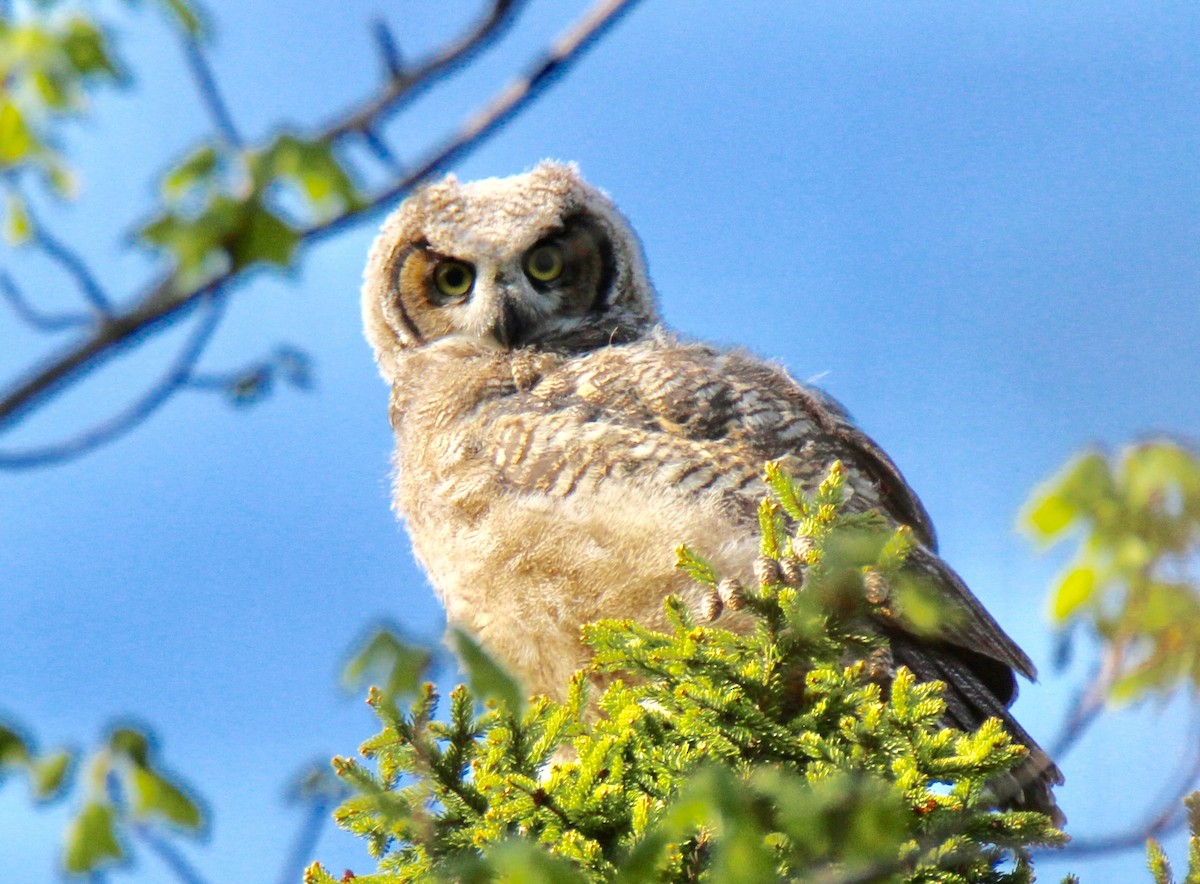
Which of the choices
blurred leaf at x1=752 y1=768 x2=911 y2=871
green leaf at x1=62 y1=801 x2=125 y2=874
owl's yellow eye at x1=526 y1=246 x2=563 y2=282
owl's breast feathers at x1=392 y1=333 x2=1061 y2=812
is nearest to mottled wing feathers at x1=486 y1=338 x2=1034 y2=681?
owl's breast feathers at x1=392 y1=333 x2=1061 y2=812

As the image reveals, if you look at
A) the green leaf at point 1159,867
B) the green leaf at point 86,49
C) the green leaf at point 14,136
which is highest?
the green leaf at point 86,49

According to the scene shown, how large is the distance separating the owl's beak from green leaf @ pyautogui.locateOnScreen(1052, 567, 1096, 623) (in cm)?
326

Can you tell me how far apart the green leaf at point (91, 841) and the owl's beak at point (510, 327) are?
338 centimetres

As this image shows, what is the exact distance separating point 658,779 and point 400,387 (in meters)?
2.60

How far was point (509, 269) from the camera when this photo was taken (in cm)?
531

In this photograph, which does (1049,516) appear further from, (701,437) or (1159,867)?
(701,437)

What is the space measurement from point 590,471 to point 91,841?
7.91ft

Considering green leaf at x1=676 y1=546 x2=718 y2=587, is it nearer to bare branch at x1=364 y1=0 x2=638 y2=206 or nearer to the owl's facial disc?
bare branch at x1=364 y1=0 x2=638 y2=206

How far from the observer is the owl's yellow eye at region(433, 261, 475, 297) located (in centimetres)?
544

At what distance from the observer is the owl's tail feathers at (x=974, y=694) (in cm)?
329

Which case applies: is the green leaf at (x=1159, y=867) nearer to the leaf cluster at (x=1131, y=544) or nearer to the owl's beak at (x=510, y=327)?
the leaf cluster at (x=1131, y=544)

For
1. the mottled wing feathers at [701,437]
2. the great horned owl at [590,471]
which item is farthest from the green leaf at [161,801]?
the mottled wing feathers at [701,437]

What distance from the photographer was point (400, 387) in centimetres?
512

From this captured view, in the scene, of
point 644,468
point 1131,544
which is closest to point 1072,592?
point 1131,544
